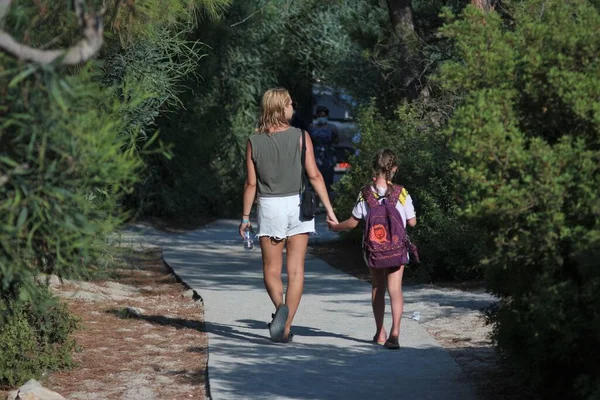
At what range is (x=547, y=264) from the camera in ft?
16.4

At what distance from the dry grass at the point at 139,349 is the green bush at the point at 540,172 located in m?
2.16

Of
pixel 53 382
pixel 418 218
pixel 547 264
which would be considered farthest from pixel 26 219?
pixel 418 218

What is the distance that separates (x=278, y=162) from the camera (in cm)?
769

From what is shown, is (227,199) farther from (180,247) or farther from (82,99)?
(82,99)

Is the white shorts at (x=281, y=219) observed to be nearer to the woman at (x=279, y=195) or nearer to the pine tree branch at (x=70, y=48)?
the woman at (x=279, y=195)

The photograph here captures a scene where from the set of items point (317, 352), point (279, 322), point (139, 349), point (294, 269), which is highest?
point (294, 269)

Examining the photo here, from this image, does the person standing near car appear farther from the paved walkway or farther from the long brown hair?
the long brown hair

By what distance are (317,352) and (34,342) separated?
1.89 metres

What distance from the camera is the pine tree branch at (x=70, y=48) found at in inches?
155

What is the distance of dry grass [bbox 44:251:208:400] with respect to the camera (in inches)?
259

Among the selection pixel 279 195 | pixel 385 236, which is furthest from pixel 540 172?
pixel 279 195

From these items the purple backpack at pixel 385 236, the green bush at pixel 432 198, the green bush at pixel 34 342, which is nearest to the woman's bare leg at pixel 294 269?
the purple backpack at pixel 385 236

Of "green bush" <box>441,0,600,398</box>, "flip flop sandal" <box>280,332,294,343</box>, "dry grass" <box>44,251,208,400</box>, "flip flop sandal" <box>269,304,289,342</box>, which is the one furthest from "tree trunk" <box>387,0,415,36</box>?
"green bush" <box>441,0,600,398</box>

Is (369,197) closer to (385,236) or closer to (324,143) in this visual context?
(385,236)
